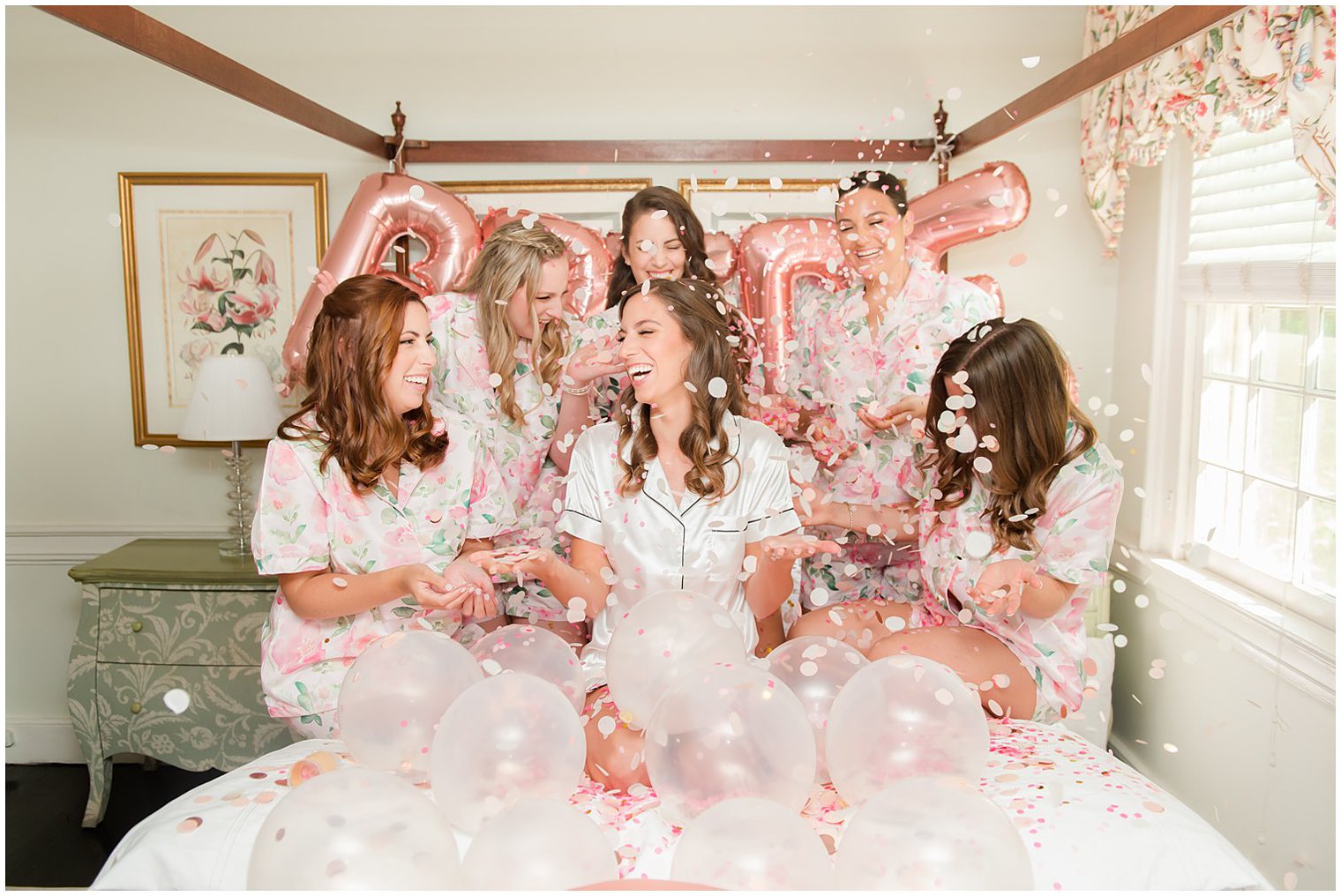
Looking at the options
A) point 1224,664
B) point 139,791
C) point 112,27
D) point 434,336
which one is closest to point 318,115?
point 434,336

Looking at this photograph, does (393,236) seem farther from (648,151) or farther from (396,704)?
(396,704)

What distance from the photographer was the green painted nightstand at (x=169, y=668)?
9.41 feet

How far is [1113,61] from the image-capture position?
1.97 m

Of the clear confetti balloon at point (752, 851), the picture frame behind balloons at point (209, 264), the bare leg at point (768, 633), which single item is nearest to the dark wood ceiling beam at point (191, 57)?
the picture frame behind balloons at point (209, 264)

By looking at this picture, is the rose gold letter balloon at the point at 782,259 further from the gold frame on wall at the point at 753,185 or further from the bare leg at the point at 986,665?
the bare leg at the point at 986,665

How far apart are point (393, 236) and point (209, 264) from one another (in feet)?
2.73

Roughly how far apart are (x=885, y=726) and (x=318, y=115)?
1963 millimetres

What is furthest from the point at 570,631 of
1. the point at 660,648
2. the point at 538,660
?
the point at 660,648

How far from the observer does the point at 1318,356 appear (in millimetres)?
2336

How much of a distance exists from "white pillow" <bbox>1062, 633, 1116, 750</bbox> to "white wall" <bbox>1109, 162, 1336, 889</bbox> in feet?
0.42

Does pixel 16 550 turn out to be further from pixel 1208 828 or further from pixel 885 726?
pixel 1208 828

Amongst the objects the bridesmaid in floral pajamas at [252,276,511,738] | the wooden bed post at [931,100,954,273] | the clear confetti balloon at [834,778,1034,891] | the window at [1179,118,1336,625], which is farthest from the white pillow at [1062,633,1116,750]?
the bridesmaid in floral pajamas at [252,276,511,738]

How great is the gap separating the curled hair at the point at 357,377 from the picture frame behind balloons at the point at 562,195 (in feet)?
3.55

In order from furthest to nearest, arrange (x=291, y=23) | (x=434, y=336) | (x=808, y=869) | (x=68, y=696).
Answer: (x=291, y=23) < (x=68, y=696) < (x=434, y=336) < (x=808, y=869)
